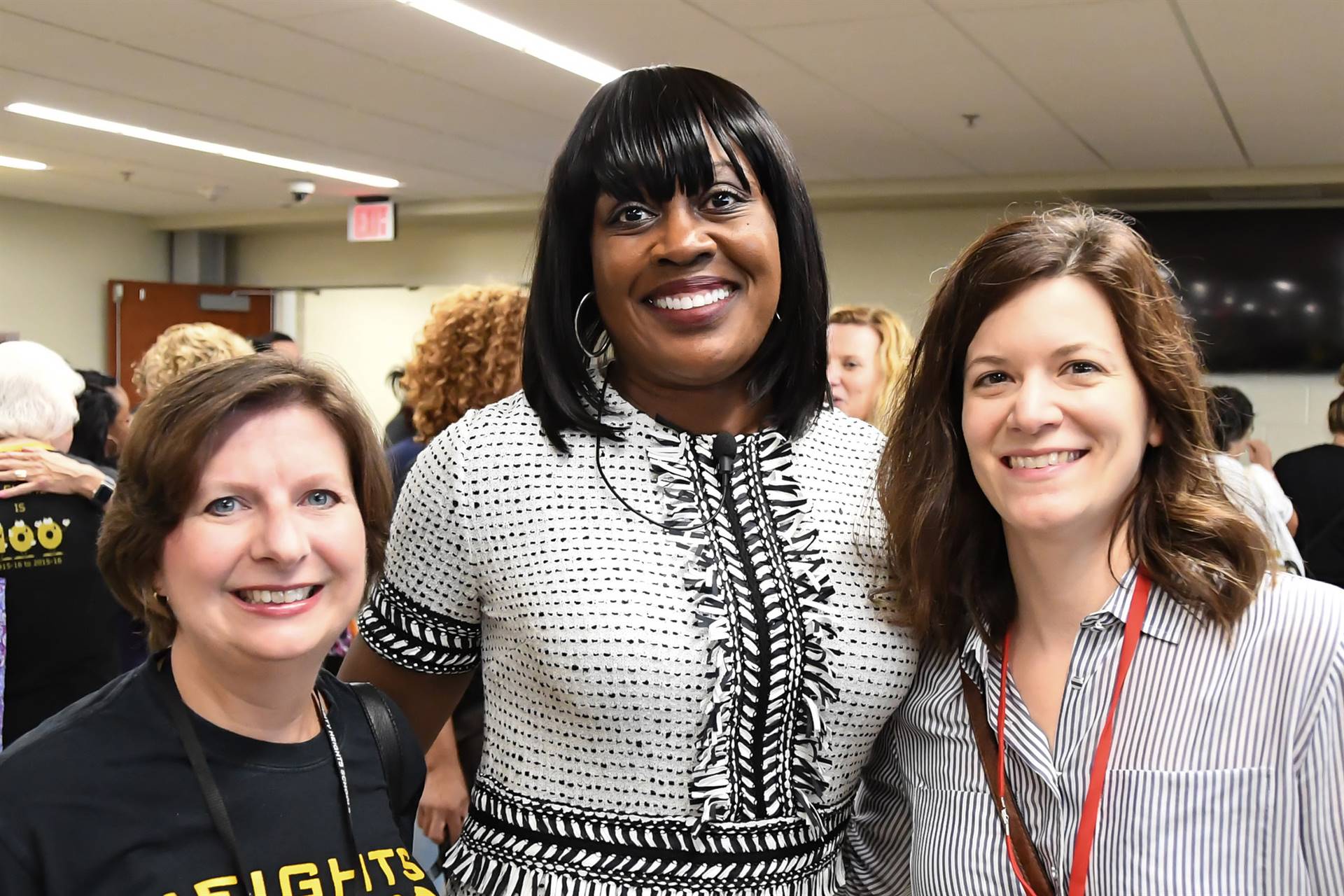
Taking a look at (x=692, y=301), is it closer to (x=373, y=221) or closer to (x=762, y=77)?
(x=762, y=77)

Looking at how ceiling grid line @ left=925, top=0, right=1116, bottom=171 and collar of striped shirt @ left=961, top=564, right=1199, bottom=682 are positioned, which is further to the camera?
ceiling grid line @ left=925, top=0, right=1116, bottom=171

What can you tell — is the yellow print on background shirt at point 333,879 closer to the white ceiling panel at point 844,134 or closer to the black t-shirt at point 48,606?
the black t-shirt at point 48,606

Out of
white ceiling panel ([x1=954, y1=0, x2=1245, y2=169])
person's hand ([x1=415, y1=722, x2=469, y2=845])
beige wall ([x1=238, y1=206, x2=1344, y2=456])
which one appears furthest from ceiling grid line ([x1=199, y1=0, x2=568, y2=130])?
person's hand ([x1=415, y1=722, x2=469, y2=845])

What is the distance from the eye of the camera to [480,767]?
150 cm

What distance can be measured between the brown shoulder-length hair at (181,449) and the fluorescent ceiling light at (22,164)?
8.57 meters

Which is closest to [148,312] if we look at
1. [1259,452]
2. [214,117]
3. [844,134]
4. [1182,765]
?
[214,117]

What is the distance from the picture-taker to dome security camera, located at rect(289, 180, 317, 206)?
A: 9.25 meters

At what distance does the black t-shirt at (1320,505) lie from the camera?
4461mm

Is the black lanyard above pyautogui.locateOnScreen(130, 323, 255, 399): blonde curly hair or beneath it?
beneath

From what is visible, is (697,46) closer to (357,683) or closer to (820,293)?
(820,293)

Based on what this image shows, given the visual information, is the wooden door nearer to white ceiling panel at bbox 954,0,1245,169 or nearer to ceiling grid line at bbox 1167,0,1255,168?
white ceiling panel at bbox 954,0,1245,169

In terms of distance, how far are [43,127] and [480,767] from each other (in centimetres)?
733

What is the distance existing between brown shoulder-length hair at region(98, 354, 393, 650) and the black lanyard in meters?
0.09

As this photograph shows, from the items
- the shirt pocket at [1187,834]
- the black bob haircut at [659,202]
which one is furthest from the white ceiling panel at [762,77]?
the shirt pocket at [1187,834]
